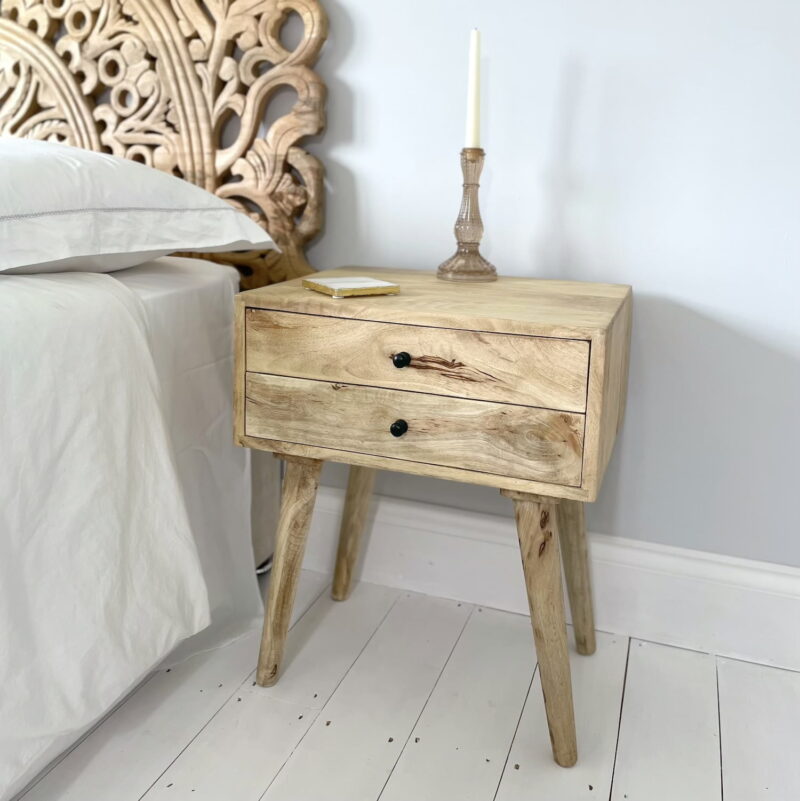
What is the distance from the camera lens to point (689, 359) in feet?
4.10

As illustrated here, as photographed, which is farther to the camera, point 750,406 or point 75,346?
point 750,406

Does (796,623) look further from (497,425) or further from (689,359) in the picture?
(497,425)

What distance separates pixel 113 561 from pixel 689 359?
0.86m

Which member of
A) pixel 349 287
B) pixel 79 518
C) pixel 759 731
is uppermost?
pixel 349 287

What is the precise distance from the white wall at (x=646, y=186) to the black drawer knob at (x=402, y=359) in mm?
419

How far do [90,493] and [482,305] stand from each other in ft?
1.67

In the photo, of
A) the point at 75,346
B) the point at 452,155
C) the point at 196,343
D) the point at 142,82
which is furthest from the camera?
the point at 142,82

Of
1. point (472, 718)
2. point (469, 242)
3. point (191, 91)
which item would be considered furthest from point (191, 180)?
point (472, 718)

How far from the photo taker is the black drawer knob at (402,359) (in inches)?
38.0

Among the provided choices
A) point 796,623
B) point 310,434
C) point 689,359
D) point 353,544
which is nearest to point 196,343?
point 310,434

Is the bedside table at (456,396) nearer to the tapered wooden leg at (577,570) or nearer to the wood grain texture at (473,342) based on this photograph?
the wood grain texture at (473,342)

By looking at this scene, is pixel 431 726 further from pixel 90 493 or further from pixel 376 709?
pixel 90 493

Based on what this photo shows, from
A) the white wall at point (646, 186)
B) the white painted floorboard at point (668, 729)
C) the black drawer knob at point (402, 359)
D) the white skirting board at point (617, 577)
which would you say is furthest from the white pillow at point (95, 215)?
the white painted floorboard at point (668, 729)

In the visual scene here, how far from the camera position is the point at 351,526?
4.62 ft
